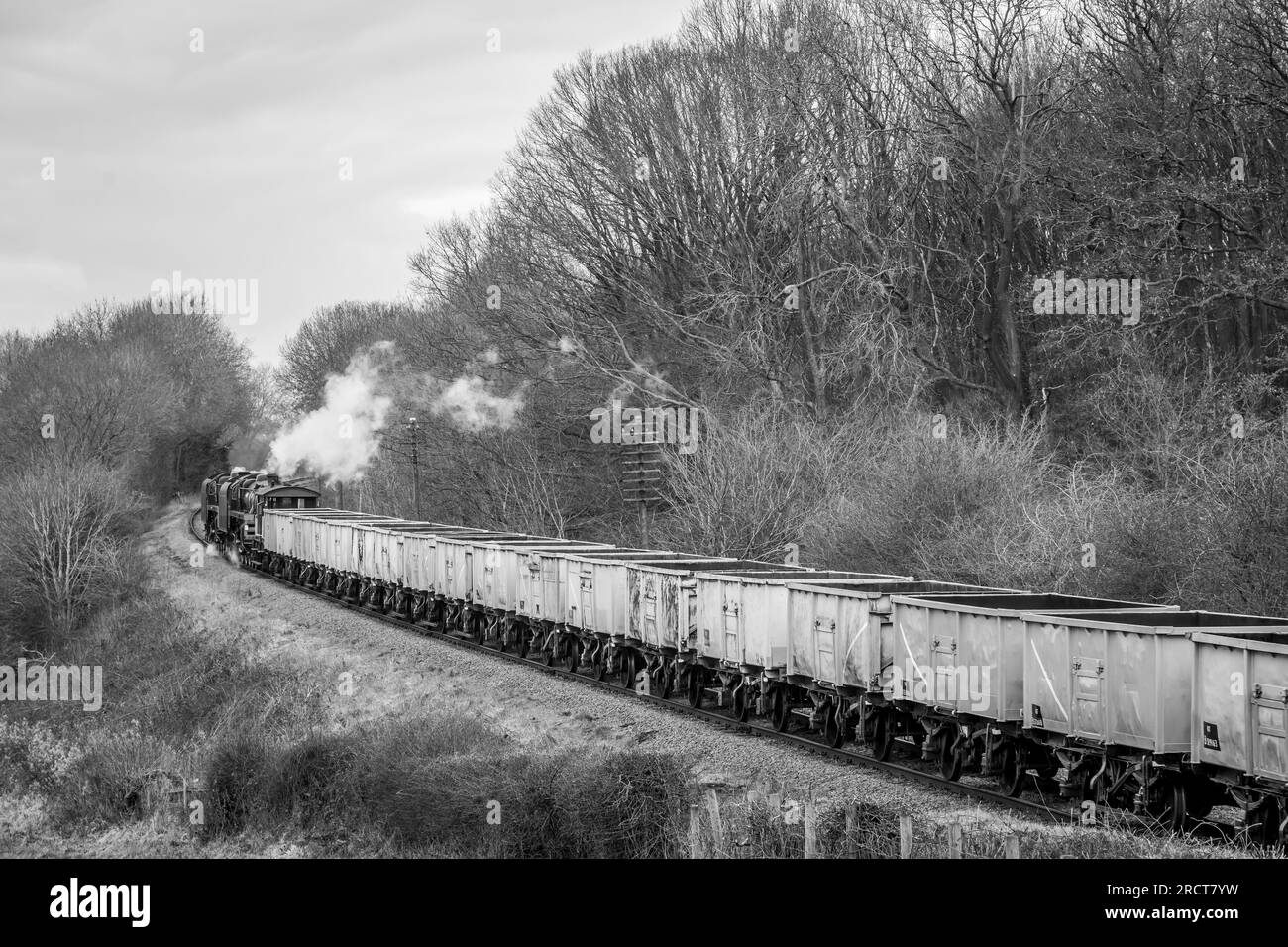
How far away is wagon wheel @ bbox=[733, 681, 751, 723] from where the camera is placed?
17.3 metres

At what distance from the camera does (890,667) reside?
14453mm

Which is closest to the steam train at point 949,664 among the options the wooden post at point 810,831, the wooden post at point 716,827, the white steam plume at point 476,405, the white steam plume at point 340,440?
the wooden post at point 810,831

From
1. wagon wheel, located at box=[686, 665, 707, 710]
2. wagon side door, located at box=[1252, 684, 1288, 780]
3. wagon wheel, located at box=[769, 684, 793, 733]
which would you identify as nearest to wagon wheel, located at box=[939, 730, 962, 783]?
wagon wheel, located at box=[769, 684, 793, 733]

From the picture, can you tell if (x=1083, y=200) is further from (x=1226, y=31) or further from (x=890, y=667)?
(x=890, y=667)

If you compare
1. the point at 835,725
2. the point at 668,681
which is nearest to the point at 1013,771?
the point at 835,725

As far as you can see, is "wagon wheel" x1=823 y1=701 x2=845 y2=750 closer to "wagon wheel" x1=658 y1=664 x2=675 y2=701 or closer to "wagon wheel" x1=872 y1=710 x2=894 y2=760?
"wagon wheel" x1=872 y1=710 x2=894 y2=760

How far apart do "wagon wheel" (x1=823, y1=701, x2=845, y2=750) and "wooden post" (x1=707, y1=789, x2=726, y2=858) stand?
12.3 ft

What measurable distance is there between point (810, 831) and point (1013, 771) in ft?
10.4

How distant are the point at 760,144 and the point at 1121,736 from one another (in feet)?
99.7

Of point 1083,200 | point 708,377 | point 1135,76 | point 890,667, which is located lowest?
point 890,667

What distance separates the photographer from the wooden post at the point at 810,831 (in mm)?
10906

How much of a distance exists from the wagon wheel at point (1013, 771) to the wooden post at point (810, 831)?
2.34 m

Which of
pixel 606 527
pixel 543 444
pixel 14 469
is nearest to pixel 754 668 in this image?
pixel 606 527

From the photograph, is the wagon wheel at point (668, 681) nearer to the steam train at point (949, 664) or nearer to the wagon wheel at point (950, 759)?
the steam train at point (949, 664)
